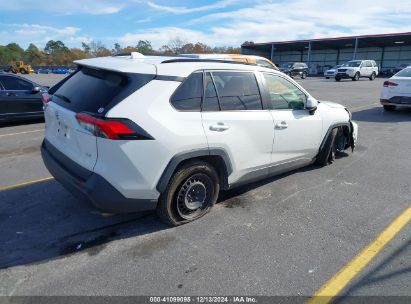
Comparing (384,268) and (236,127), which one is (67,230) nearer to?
(236,127)

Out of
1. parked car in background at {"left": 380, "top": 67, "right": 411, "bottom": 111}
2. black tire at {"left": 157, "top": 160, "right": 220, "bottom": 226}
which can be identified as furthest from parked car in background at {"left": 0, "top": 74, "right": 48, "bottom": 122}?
parked car in background at {"left": 380, "top": 67, "right": 411, "bottom": 111}

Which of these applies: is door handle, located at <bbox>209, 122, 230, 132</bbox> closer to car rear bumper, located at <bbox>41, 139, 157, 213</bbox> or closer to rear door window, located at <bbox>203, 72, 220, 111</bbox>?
rear door window, located at <bbox>203, 72, 220, 111</bbox>

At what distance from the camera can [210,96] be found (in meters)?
3.80

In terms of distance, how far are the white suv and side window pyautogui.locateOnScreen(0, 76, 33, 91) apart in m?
6.81

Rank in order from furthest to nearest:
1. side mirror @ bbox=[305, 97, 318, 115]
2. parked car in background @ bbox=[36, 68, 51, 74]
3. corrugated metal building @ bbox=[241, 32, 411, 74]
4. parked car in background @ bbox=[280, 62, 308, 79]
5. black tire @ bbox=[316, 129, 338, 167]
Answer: parked car in background @ bbox=[36, 68, 51, 74] → corrugated metal building @ bbox=[241, 32, 411, 74] → parked car in background @ bbox=[280, 62, 308, 79] → black tire @ bbox=[316, 129, 338, 167] → side mirror @ bbox=[305, 97, 318, 115]

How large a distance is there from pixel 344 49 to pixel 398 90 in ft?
191

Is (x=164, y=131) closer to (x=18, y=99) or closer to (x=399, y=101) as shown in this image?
(x=18, y=99)

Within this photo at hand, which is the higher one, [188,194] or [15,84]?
[15,84]

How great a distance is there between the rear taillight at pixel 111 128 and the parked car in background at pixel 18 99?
762cm

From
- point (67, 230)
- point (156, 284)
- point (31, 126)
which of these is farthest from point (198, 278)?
point (31, 126)

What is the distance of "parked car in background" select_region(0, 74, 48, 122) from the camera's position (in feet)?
31.0

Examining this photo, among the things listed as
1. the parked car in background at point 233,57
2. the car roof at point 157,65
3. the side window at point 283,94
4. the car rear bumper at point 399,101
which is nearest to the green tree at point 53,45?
the parked car in background at point 233,57

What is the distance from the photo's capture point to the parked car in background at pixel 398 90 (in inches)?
433

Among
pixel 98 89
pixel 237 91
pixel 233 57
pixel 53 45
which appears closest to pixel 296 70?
pixel 233 57
